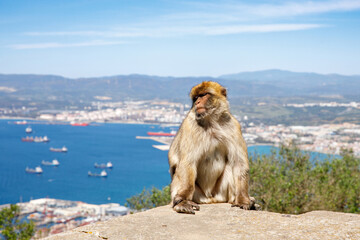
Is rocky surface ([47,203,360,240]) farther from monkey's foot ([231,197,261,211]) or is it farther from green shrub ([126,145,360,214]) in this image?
green shrub ([126,145,360,214])

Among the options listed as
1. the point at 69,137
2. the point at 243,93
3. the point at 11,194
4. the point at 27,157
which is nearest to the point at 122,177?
the point at 11,194

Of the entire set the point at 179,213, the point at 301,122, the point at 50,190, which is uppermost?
the point at 179,213

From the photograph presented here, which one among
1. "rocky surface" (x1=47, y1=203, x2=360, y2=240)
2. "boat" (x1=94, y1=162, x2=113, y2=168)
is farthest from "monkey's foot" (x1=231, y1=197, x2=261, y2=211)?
"boat" (x1=94, y1=162, x2=113, y2=168)

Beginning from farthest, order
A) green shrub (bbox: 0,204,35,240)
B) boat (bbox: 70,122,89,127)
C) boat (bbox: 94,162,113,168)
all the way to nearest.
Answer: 1. boat (bbox: 70,122,89,127)
2. boat (bbox: 94,162,113,168)
3. green shrub (bbox: 0,204,35,240)

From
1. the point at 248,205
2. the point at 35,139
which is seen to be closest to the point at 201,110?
the point at 248,205

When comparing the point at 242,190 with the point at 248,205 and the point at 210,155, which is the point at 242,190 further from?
the point at 210,155

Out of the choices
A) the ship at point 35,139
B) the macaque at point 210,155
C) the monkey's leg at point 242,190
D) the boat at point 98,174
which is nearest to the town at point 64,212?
the boat at point 98,174

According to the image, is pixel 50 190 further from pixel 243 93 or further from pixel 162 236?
pixel 243 93
